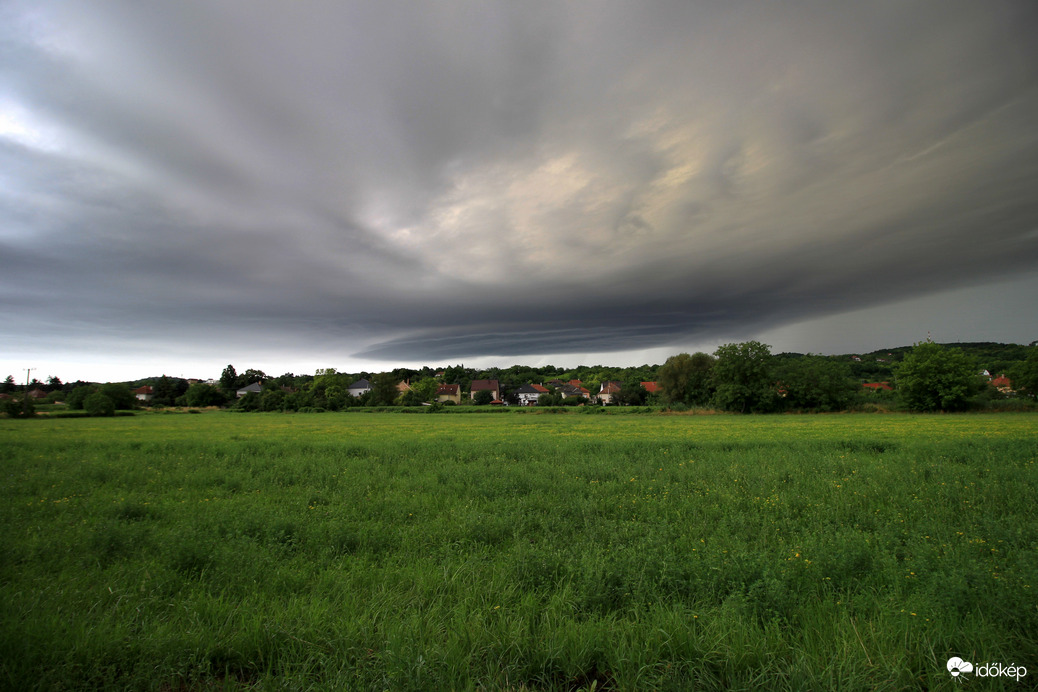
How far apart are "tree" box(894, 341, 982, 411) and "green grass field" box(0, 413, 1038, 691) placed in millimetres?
58381

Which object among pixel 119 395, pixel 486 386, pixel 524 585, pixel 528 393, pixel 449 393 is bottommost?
pixel 524 585

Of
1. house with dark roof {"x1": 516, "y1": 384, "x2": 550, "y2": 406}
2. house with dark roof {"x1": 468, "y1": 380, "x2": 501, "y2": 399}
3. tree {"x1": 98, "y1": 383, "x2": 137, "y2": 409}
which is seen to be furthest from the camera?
house with dark roof {"x1": 468, "y1": 380, "x2": 501, "y2": 399}

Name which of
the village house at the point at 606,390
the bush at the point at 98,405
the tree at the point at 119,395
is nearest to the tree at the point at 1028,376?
the village house at the point at 606,390

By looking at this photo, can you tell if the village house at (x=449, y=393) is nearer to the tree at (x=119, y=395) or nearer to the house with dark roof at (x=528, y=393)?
the house with dark roof at (x=528, y=393)

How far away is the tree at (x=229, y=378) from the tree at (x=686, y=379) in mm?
152414

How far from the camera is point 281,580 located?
5.67 meters

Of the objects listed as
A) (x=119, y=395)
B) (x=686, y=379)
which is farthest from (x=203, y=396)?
(x=686, y=379)

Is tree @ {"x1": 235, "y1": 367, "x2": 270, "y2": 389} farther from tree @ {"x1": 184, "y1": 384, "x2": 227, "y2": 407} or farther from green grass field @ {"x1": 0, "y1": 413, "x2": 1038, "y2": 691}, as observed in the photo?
green grass field @ {"x1": 0, "y1": 413, "x2": 1038, "y2": 691}

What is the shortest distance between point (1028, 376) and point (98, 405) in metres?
148

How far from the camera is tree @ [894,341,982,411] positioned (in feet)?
176

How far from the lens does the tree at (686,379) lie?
72.4 m

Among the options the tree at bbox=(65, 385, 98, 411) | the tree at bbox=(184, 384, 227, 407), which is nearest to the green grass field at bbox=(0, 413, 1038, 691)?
the tree at bbox=(65, 385, 98, 411)

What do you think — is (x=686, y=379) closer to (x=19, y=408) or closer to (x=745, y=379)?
(x=745, y=379)

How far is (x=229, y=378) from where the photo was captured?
534 ft
